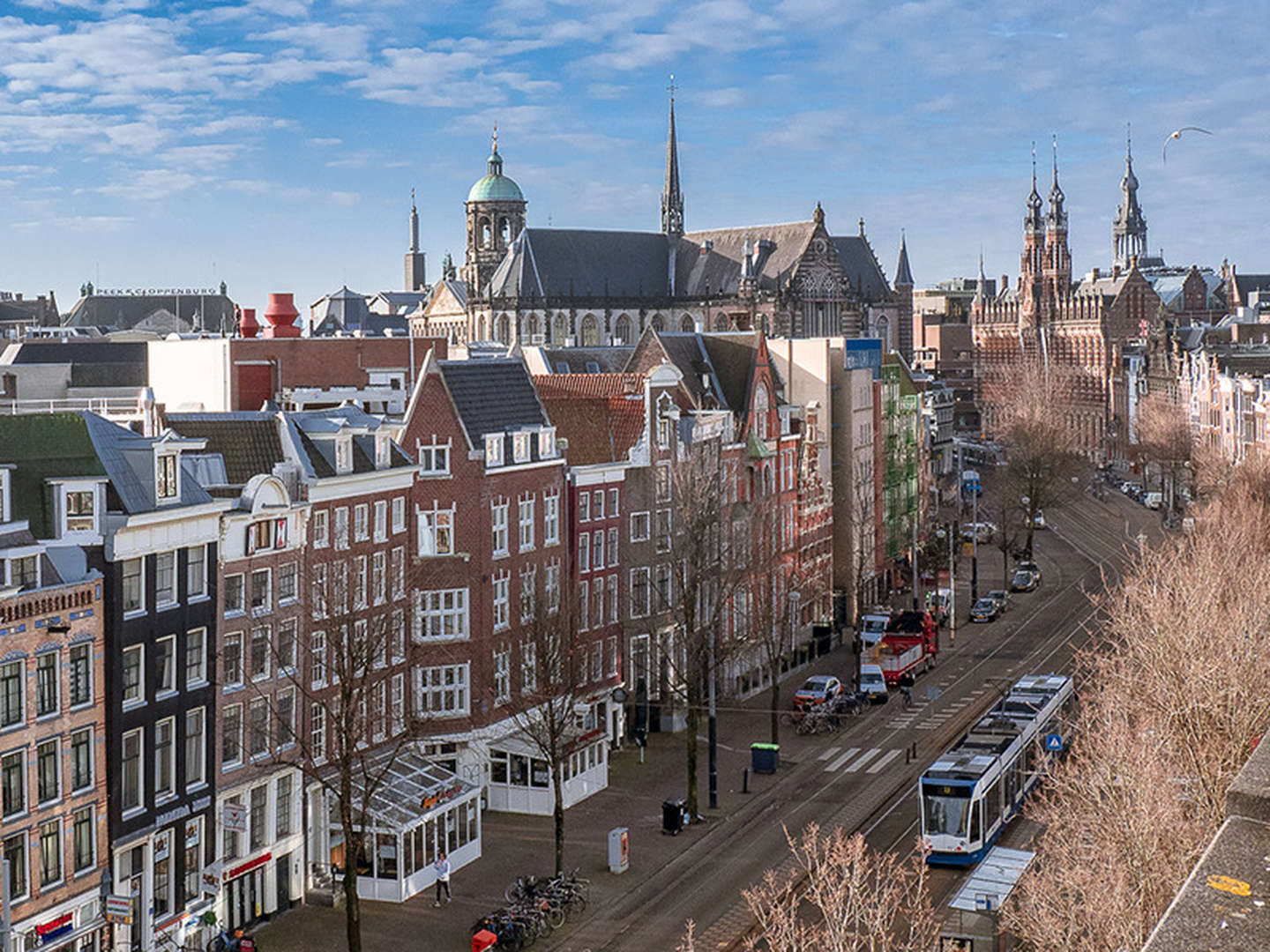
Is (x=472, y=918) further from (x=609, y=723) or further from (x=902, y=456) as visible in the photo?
(x=902, y=456)

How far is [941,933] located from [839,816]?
19840 millimetres

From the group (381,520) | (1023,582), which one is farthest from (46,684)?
(1023,582)

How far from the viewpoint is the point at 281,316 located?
83812 millimetres

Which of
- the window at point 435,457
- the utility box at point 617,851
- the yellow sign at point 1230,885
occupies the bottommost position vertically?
the utility box at point 617,851

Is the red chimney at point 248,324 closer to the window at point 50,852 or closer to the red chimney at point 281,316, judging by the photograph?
the red chimney at point 281,316

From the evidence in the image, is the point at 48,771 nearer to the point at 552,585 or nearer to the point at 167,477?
the point at 167,477

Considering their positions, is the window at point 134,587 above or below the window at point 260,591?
above

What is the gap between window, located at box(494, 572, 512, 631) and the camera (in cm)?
6656

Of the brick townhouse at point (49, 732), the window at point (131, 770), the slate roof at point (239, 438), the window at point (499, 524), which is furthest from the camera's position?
the window at point (499, 524)

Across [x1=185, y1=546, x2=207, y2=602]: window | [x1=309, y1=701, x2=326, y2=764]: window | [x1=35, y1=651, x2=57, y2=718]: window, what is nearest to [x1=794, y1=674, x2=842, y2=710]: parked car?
[x1=309, y1=701, x2=326, y2=764]: window

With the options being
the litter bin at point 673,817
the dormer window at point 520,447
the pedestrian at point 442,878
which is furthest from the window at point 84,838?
the dormer window at point 520,447

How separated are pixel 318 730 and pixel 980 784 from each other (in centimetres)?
2258

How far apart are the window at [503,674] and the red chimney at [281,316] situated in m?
25.3

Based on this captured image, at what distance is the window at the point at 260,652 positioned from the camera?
5303cm
